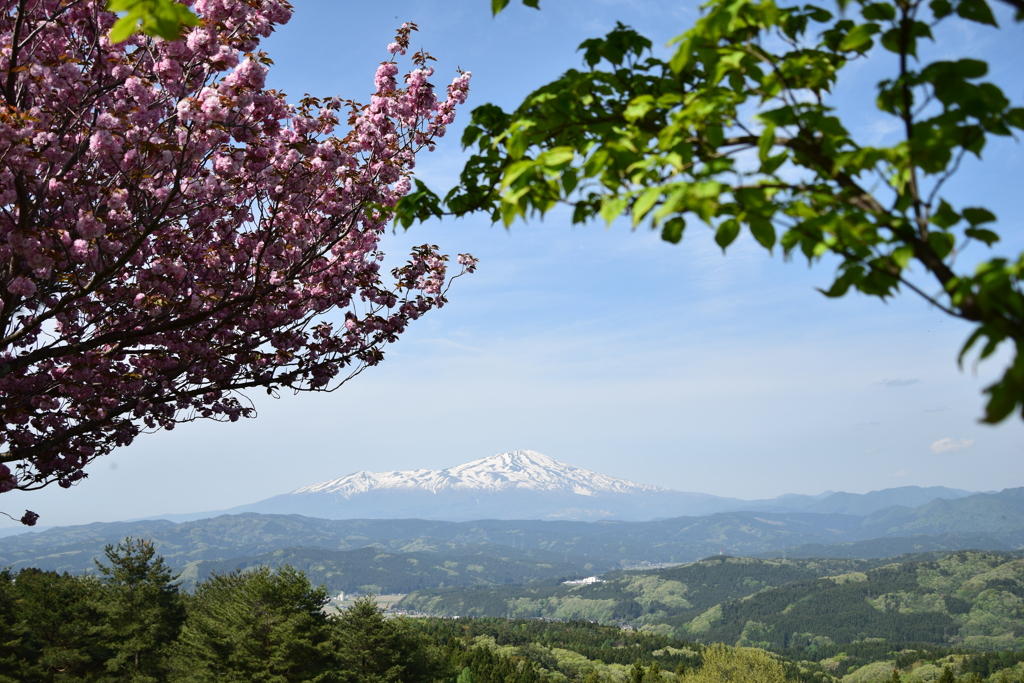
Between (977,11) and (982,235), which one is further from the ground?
(977,11)

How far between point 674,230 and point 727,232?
0.47m

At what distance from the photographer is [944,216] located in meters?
3.38

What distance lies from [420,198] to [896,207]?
12.1 feet

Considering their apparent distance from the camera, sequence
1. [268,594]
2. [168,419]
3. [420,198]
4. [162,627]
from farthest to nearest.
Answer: [162,627]
[268,594]
[168,419]
[420,198]

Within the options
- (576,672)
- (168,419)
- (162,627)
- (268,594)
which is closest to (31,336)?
(168,419)

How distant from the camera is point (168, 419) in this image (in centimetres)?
1016

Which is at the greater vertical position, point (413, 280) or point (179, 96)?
point (179, 96)

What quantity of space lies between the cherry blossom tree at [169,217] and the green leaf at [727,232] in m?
4.15

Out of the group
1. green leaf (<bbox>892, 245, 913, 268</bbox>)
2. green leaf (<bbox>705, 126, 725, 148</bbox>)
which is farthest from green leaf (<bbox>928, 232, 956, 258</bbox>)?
green leaf (<bbox>705, 126, 725, 148</bbox>)

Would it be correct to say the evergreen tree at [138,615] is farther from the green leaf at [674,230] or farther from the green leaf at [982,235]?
the green leaf at [982,235]

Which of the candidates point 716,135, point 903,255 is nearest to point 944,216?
point 903,255

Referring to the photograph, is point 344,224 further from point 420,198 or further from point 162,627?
point 162,627

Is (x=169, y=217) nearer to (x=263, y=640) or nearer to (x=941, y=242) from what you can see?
(x=941, y=242)

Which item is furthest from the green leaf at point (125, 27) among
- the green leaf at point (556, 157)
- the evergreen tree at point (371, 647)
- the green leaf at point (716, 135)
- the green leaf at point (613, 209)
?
the evergreen tree at point (371, 647)
